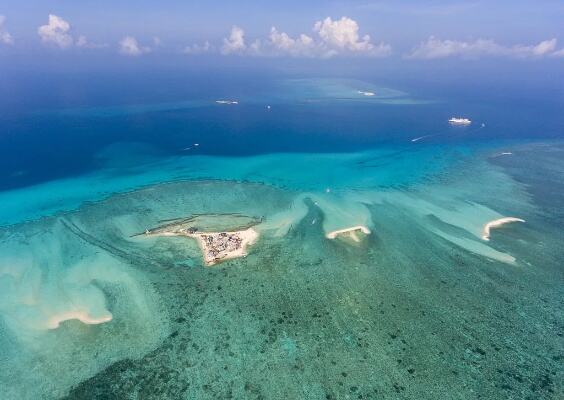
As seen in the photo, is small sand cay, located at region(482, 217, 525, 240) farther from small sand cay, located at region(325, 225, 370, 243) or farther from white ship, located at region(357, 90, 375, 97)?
white ship, located at region(357, 90, 375, 97)

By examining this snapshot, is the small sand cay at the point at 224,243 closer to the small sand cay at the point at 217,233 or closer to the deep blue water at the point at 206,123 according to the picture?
the small sand cay at the point at 217,233

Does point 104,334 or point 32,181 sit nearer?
point 104,334

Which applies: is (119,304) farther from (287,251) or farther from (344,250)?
(344,250)

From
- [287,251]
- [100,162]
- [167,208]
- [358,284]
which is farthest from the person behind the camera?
[100,162]

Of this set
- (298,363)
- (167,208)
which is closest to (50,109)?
(167,208)

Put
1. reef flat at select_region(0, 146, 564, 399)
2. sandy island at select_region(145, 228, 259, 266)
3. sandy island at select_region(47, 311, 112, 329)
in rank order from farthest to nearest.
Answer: sandy island at select_region(145, 228, 259, 266), sandy island at select_region(47, 311, 112, 329), reef flat at select_region(0, 146, 564, 399)

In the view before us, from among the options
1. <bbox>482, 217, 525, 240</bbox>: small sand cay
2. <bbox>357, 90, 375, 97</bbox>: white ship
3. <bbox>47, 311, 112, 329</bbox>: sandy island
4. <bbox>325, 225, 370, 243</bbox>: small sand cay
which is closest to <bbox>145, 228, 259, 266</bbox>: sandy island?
<bbox>325, 225, 370, 243</bbox>: small sand cay

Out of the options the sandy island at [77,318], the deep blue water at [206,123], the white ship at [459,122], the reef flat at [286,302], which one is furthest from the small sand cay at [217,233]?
the white ship at [459,122]

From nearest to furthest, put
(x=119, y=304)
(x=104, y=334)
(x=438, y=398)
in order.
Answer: (x=438, y=398) < (x=104, y=334) < (x=119, y=304)
